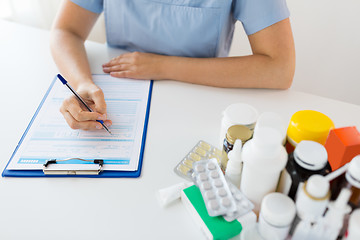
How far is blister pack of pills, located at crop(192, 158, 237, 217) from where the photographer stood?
1.64 ft

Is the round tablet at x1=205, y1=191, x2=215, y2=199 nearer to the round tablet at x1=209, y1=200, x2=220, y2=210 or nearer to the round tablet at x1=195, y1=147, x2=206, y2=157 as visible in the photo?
the round tablet at x1=209, y1=200, x2=220, y2=210

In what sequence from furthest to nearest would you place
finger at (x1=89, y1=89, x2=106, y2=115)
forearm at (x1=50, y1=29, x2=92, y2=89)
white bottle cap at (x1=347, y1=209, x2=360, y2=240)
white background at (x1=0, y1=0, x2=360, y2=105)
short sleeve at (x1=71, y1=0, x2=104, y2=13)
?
white background at (x1=0, y1=0, x2=360, y2=105), short sleeve at (x1=71, y1=0, x2=104, y2=13), forearm at (x1=50, y1=29, x2=92, y2=89), finger at (x1=89, y1=89, x2=106, y2=115), white bottle cap at (x1=347, y1=209, x2=360, y2=240)

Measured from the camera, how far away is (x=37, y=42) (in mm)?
1056

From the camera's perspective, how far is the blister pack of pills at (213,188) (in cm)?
50

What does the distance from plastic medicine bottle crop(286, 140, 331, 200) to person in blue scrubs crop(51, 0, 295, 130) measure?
0.42m

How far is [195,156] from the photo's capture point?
0.65 metres

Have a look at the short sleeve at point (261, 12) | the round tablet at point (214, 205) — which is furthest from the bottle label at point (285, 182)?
the short sleeve at point (261, 12)

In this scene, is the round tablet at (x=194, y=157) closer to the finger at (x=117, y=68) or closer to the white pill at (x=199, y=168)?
the white pill at (x=199, y=168)

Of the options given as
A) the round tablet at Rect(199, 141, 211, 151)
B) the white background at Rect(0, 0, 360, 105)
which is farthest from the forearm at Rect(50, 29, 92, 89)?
the white background at Rect(0, 0, 360, 105)

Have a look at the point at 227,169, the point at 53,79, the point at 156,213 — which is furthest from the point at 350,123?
the point at 53,79

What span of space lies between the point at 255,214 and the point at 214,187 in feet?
0.26

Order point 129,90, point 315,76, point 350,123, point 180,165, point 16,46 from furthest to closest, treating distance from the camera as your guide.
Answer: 1. point 315,76
2. point 16,46
3. point 129,90
4. point 350,123
5. point 180,165

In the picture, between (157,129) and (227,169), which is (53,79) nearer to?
(157,129)

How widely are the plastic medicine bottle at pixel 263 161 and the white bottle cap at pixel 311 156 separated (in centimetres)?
3
